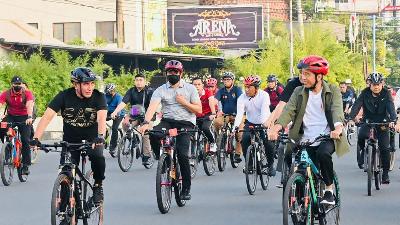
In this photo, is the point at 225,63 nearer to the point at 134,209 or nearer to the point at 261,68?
the point at 261,68

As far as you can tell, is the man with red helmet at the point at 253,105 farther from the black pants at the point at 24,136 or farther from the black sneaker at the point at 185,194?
the black pants at the point at 24,136

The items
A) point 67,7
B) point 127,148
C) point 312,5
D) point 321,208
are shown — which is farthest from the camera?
point 312,5

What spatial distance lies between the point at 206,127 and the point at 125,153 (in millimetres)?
1749

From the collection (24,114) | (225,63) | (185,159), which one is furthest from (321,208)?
(225,63)

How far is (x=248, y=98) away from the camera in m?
17.7

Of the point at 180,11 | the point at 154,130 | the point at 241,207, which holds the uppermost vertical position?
the point at 180,11

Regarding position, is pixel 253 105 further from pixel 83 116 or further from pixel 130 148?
pixel 83 116

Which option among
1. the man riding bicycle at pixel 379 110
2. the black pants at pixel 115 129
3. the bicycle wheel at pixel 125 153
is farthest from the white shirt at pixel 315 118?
the black pants at pixel 115 129

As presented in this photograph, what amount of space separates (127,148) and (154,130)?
7154 mm

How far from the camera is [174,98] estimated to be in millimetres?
14438

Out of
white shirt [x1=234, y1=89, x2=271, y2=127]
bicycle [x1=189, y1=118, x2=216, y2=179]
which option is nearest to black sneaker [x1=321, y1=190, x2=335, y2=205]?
white shirt [x1=234, y1=89, x2=271, y2=127]

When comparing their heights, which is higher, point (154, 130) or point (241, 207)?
point (154, 130)

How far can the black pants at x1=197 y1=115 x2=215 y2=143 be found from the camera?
20.1 m

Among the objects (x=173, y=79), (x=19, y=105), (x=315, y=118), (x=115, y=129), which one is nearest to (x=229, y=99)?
(x=115, y=129)
